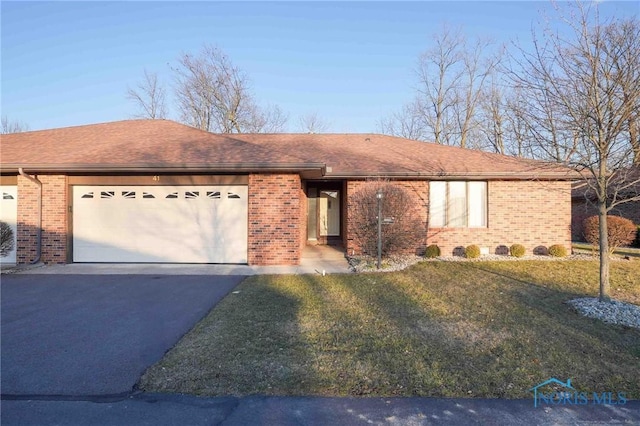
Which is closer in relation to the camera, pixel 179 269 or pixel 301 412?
pixel 301 412

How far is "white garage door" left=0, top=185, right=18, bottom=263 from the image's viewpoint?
9.84 meters

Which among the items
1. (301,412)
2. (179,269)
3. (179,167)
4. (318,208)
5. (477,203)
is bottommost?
(301,412)

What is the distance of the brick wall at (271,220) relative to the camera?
9602 mm

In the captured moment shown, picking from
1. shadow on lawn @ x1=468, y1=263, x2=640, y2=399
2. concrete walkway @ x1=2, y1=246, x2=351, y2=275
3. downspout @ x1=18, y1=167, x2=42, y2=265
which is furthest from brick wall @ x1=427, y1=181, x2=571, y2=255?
downspout @ x1=18, y1=167, x2=42, y2=265

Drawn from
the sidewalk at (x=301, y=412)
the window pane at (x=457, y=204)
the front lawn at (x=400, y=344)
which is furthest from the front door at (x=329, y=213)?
the sidewalk at (x=301, y=412)

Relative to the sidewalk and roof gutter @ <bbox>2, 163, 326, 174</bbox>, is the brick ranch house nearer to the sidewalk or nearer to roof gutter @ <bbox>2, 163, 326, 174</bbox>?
roof gutter @ <bbox>2, 163, 326, 174</bbox>

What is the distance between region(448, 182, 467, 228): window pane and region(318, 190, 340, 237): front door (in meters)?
4.73

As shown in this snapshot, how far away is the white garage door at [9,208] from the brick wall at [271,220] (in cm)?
673

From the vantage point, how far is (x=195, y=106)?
87.9ft

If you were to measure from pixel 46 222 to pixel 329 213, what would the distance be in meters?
9.46

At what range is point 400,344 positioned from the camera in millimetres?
4113

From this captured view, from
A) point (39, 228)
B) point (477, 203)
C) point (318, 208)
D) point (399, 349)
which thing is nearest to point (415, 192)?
point (477, 203)

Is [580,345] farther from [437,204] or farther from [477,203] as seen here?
[477,203]

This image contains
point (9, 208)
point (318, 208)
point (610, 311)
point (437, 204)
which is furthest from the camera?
point (318, 208)
